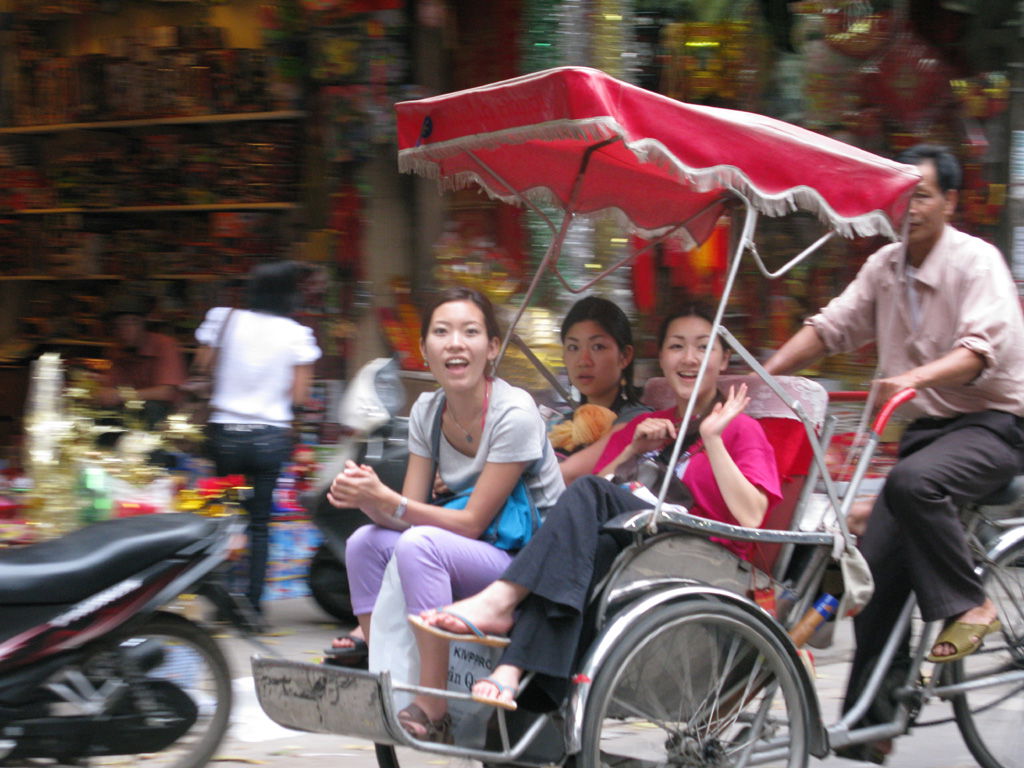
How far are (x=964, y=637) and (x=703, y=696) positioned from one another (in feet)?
2.65

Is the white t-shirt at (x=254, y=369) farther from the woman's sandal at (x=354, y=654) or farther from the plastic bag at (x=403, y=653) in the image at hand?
the plastic bag at (x=403, y=653)

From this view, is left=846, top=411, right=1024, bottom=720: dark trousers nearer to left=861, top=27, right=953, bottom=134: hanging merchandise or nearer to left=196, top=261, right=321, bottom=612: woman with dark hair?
left=196, top=261, right=321, bottom=612: woman with dark hair

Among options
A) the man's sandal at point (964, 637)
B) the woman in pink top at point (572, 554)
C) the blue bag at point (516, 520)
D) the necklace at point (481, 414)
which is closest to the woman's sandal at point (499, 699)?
the woman in pink top at point (572, 554)

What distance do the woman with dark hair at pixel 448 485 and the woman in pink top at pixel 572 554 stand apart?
12 centimetres

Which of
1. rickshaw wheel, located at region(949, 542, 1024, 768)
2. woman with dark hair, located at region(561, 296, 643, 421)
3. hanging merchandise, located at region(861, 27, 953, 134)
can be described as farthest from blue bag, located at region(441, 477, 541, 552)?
hanging merchandise, located at region(861, 27, 953, 134)

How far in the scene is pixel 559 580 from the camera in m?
3.16

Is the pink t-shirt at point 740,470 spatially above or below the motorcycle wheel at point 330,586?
above

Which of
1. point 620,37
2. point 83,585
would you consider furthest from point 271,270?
point 83,585

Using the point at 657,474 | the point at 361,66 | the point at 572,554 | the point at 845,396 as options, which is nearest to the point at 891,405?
the point at 657,474

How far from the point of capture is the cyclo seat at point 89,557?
11.4ft

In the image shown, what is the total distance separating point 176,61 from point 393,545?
6.07m

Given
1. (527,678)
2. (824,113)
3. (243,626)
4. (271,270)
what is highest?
(824,113)

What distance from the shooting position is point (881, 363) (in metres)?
3.99

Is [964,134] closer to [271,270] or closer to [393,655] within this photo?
[271,270]
